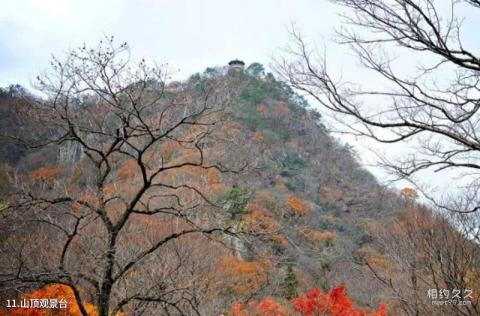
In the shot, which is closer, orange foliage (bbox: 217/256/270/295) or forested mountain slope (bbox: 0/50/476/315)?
forested mountain slope (bbox: 0/50/476/315)

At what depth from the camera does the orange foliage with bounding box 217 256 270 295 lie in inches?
782

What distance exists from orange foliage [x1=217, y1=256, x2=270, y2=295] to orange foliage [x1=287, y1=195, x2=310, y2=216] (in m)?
19.4

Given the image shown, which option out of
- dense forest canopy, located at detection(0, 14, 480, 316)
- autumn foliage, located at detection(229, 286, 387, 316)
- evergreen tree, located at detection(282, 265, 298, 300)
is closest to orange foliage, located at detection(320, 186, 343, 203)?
evergreen tree, located at detection(282, 265, 298, 300)

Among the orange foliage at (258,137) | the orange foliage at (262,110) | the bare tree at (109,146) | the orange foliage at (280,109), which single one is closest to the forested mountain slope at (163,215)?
the bare tree at (109,146)

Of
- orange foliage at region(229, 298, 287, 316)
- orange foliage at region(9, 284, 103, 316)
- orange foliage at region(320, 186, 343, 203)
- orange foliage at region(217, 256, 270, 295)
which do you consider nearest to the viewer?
orange foliage at region(9, 284, 103, 316)

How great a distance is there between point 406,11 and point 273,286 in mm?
21505

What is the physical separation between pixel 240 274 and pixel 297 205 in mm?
23254

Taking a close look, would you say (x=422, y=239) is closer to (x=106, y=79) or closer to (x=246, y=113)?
(x=106, y=79)

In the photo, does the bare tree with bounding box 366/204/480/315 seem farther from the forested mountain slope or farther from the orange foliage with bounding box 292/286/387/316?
the orange foliage with bounding box 292/286/387/316

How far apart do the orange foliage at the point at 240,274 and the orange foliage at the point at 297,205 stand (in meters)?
19.4

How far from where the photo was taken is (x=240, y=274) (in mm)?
21438

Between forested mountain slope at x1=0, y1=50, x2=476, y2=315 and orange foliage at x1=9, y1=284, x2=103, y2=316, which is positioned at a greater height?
forested mountain slope at x1=0, y1=50, x2=476, y2=315

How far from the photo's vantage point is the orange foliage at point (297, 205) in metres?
42.7

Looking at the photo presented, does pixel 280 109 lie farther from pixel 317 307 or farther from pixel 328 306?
pixel 328 306
